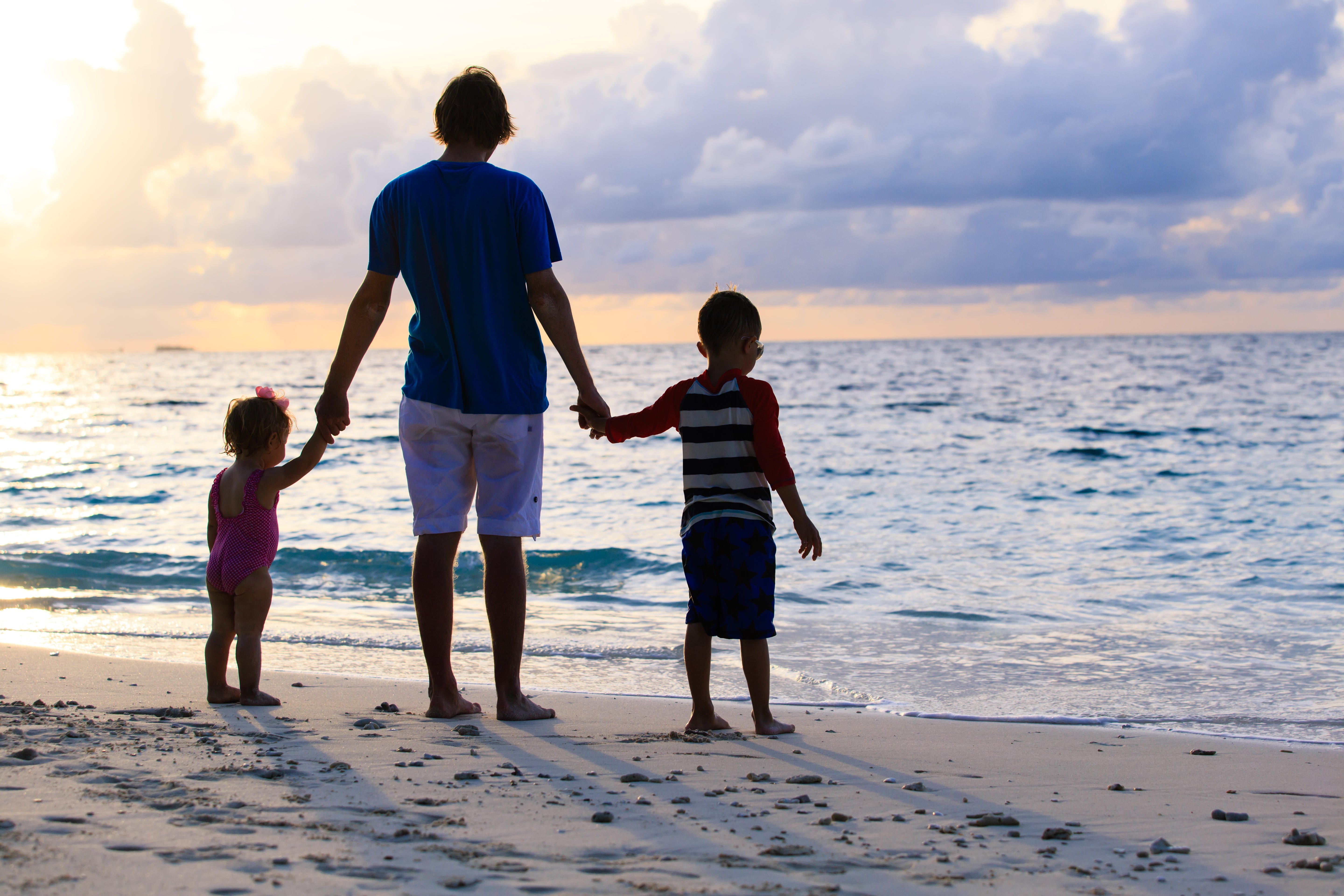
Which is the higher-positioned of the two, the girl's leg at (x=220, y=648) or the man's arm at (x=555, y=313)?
the man's arm at (x=555, y=313)

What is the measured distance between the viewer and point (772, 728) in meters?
3.46

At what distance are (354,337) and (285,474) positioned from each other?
55cm

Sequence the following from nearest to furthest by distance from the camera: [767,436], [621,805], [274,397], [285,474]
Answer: [621,805]
[767,436]
[285,474]
[274,397]

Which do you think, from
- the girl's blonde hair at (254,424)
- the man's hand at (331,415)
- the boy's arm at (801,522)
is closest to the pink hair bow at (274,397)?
the girl's blonde hair at (254,424)

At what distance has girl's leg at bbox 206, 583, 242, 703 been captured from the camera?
143 inches

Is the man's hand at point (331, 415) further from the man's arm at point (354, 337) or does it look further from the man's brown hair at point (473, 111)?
the man's brown hair at point (473, 111)

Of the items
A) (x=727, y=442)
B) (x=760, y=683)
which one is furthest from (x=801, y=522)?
(x=760, y=683)

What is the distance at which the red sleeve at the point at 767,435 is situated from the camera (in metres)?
3.26

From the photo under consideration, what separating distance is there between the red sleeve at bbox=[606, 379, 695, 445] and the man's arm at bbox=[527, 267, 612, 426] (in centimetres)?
7

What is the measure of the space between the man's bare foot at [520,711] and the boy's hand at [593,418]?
944 millimetres

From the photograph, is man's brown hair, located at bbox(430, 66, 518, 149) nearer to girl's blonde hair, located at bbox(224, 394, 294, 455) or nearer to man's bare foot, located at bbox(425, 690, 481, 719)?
girl's blonde hair, located at bbox(224, 394, 294, 455)

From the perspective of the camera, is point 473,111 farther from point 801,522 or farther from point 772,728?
point 772,728

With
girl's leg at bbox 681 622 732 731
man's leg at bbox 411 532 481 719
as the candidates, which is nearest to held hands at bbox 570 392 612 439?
man's leg at bbox 411 532 481 719

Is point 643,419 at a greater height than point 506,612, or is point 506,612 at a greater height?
point 643,419
